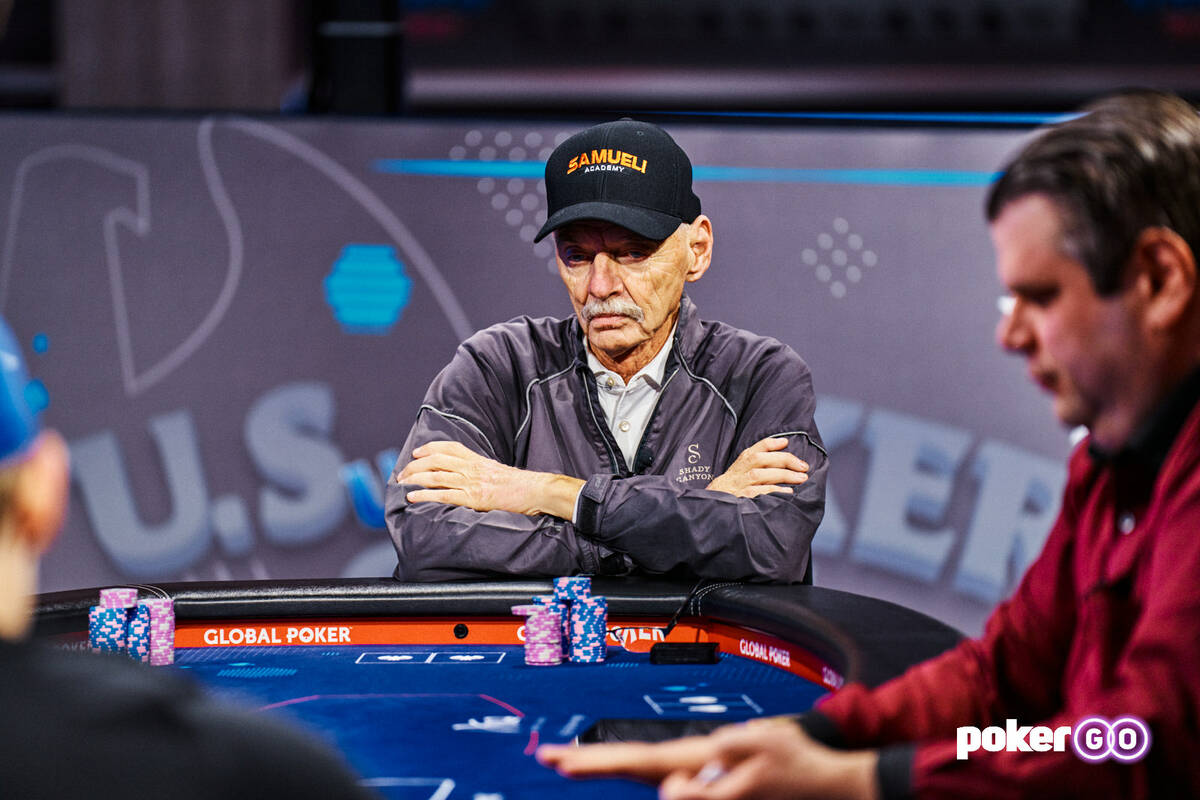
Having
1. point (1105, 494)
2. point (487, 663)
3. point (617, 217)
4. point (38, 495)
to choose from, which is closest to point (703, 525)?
point (487, 663)

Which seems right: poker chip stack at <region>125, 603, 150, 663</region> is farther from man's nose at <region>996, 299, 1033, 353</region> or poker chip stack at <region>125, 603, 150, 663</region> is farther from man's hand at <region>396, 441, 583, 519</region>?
man's nose at <region>996, 299, 1033, 353</region>

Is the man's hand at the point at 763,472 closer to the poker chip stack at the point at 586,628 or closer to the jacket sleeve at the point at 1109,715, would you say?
the poker chip stack at the point at 586,628

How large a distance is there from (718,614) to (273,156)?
10.1 feet

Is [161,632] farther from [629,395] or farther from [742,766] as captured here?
[742,766]

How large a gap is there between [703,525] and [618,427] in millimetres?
485

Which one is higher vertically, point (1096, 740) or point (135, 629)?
point (1096, 740)

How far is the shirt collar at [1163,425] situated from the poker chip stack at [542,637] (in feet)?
4.28

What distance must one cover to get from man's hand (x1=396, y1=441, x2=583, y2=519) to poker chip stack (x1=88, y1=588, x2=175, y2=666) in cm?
63

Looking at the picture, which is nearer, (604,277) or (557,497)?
(557,497)

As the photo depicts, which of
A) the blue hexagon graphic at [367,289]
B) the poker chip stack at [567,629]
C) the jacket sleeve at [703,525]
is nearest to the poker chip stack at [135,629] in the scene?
the poker chip stack at [567,629]

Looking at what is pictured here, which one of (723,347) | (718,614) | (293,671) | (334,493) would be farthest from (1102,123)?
(334,493)

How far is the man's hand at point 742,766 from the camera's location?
1115 mm

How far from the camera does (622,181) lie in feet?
9.43

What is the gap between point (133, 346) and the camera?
15.3 ft
